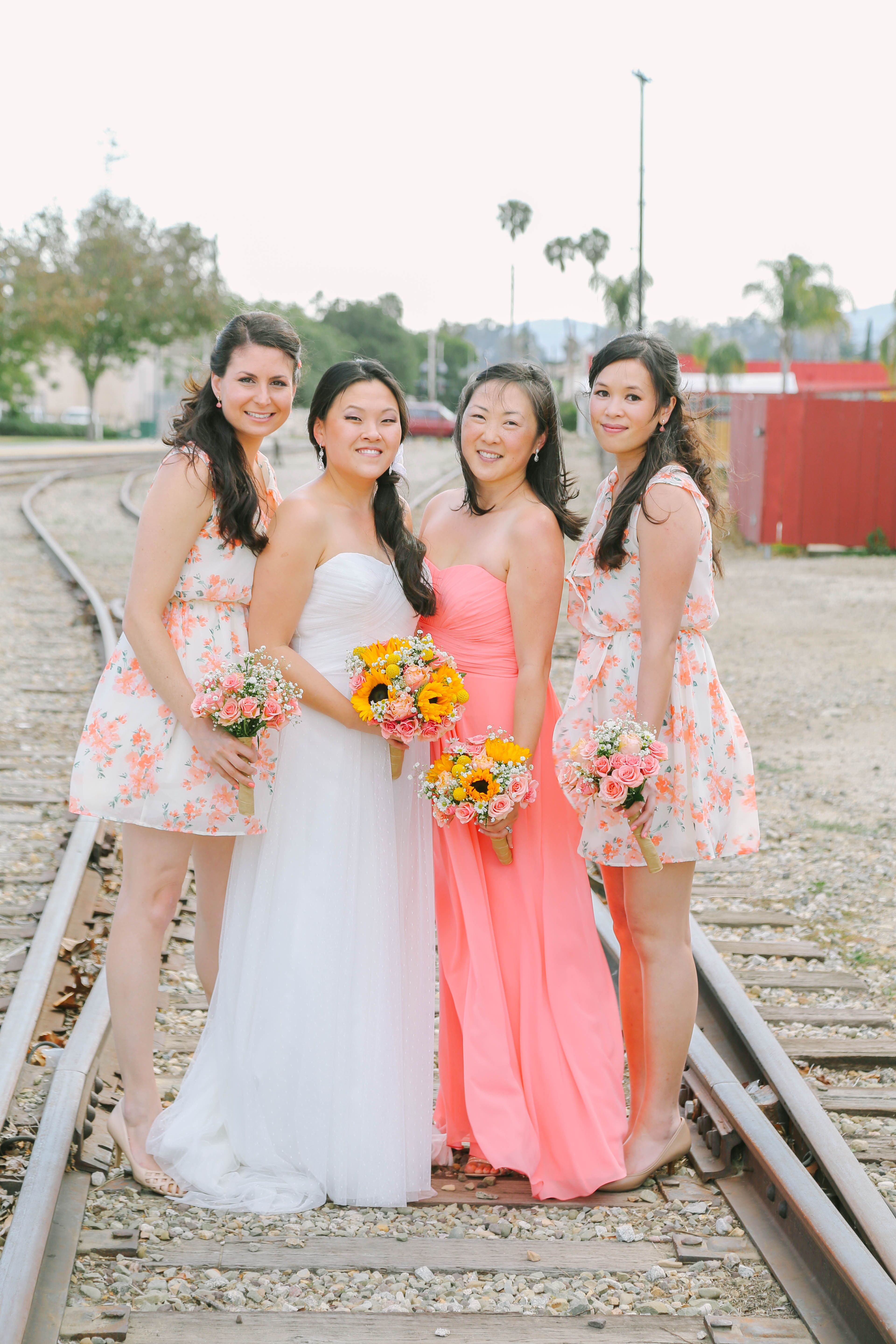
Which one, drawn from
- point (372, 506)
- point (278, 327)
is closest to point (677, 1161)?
point (372, 506)

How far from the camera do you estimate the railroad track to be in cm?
281

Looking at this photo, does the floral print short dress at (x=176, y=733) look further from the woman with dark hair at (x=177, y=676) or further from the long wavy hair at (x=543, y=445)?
the long wavy hair at (x=543, y=445)

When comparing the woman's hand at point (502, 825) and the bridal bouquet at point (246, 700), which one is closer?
the bridal bouquet at point (246, 700)

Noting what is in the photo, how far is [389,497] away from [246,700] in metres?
0.77

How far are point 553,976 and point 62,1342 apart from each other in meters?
1.49

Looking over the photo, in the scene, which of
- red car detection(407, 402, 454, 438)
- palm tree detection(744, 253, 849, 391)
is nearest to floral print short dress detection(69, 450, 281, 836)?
red car detection(407, 402, 454, 438)

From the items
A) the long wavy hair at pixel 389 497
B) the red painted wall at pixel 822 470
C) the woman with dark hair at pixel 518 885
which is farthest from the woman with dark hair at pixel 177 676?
the red painted wall at pixel 822 470

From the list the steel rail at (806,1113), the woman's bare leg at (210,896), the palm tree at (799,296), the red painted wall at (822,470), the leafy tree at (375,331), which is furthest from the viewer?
the leafy tree at (375,331)

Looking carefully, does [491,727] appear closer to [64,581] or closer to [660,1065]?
[660,1065]

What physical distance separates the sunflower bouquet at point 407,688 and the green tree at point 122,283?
51588mm

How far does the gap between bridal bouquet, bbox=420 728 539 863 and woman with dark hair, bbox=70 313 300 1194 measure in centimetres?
47

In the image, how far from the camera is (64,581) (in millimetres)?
14469

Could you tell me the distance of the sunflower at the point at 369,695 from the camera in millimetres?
3295

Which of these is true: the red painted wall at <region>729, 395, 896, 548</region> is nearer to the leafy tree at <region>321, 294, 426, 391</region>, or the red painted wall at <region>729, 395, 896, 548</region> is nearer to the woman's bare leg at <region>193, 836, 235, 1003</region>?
the woman's bare leg at <region>193, 836, 235, 1003</region>
